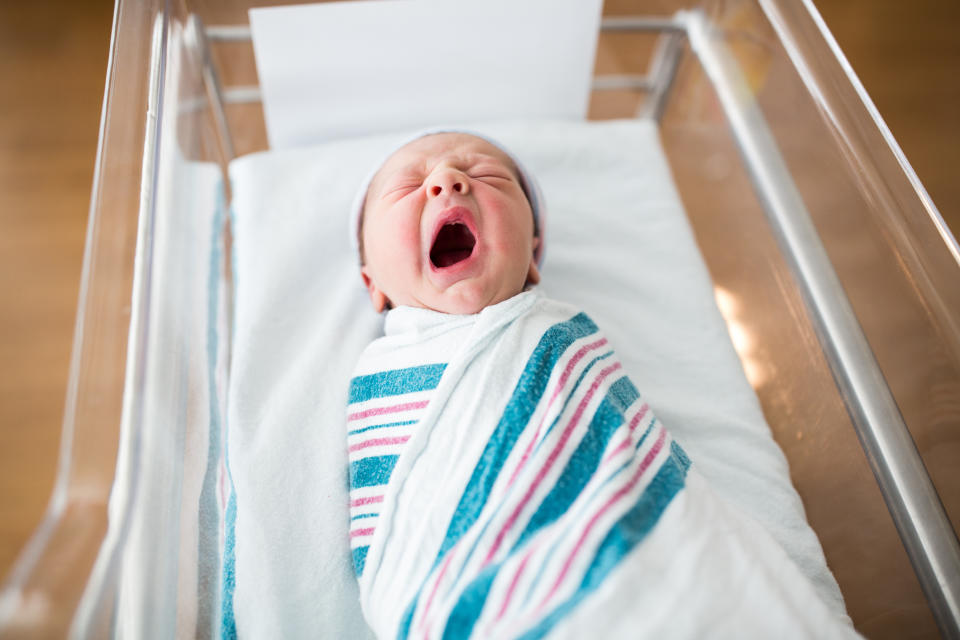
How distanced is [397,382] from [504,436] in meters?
0.16

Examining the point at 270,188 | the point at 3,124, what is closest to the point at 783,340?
the point at 270,188

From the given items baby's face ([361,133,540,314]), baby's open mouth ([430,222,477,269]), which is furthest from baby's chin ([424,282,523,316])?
baby's open mouth ([430,222,477,269])

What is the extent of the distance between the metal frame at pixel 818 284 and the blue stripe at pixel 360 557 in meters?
0.46

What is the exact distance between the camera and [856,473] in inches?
35.4

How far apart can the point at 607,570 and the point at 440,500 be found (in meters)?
0.18

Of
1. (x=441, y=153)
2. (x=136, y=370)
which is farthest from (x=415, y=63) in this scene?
(x=136, y=370)

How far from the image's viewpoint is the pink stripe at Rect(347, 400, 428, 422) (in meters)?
0.78

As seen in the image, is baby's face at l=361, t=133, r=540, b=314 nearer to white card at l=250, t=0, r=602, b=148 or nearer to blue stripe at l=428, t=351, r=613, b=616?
blue stripe at l=428, t=351, r=613, b=616

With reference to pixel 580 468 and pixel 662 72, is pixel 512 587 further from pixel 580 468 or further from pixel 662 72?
pixel 662 72

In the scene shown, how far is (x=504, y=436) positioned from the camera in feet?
2.35

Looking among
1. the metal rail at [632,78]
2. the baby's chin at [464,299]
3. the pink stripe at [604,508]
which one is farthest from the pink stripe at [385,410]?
the metal rail at [632,78]

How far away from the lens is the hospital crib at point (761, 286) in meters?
0.65

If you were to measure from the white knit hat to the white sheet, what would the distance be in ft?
0.29

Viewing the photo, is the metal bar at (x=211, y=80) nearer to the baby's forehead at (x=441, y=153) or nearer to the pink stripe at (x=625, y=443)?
the baby's forehead at (x=441, y=153)
